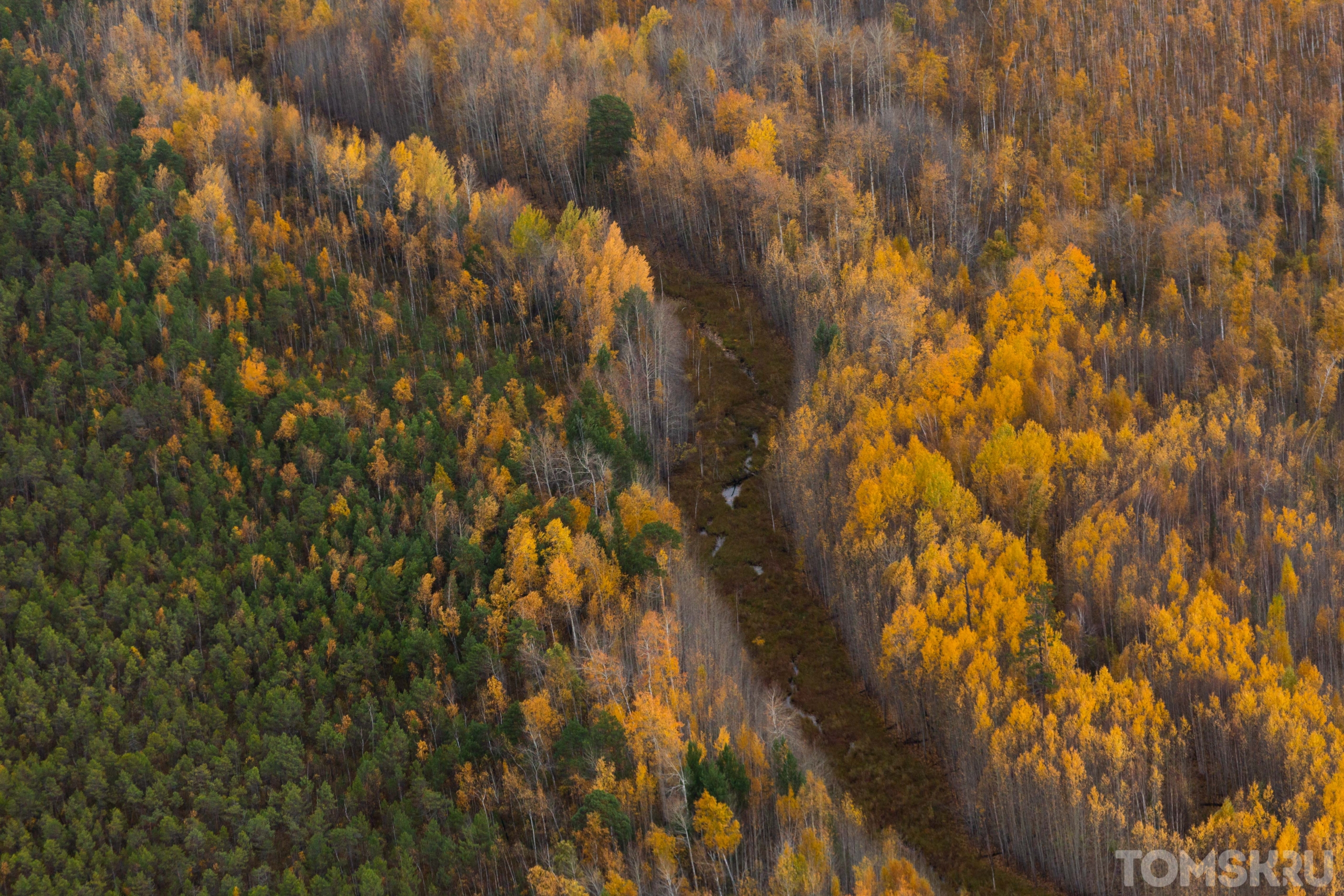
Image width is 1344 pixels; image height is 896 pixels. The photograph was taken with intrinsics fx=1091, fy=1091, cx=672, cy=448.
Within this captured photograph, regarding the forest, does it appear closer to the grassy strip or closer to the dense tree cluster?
the dense tree cluster

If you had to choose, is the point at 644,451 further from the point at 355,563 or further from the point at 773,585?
the point at 355,563

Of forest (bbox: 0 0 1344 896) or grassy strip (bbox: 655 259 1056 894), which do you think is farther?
grassy strip (bbox: 655 259 1056 894)

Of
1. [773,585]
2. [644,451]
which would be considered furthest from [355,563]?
[773,585]

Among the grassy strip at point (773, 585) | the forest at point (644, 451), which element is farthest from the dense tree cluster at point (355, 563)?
the grassy strip at point (773, 585)

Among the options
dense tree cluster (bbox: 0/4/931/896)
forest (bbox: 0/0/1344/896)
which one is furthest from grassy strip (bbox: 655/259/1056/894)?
dense tree cluster (bbox: 0/4/931/896)

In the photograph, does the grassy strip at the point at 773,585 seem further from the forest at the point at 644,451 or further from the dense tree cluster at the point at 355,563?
the dense tree cluster at the point at 355,563

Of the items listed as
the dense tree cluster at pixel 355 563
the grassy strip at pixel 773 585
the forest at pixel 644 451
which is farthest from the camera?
the grassy strip at pixel 773 585

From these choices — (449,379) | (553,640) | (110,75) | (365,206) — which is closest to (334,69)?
(110,75)

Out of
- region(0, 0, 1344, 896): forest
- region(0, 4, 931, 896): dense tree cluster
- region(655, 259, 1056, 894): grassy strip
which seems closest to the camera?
region(0, 4, 931, 896): dense tree cluster

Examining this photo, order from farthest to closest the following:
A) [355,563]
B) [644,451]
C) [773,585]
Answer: [644,451] < [773,585] < [355,563]
